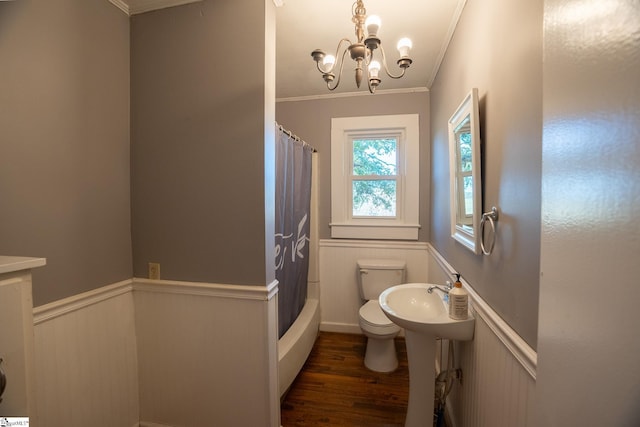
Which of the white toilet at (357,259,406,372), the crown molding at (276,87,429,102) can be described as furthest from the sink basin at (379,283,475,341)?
the crown molding at (276,87,429,102)

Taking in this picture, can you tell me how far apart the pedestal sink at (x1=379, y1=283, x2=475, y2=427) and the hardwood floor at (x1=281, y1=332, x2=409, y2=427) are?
320mm

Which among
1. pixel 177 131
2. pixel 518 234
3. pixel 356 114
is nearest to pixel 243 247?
pixel 177 131

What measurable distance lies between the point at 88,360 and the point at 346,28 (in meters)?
2.33

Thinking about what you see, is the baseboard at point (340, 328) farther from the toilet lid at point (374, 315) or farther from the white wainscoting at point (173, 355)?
the white wainscoting at point (173, 355)

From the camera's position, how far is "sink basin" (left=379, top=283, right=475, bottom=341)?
4.03ft

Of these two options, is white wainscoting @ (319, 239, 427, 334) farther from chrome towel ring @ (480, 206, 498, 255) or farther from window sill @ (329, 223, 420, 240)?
chrome towel ring @ (480, 206, 498, 255)

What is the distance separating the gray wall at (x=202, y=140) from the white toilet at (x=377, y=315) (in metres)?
1.08

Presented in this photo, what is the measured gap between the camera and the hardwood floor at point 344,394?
1678 mm

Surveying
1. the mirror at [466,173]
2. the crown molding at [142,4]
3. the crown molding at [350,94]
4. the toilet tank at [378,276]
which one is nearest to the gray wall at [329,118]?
the crown molding at [350,94]

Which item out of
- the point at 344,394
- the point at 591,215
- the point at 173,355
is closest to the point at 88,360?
the point at 173,355

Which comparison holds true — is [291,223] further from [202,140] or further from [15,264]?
[15,264]

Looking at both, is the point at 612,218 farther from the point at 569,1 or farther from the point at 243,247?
the point at 243,247

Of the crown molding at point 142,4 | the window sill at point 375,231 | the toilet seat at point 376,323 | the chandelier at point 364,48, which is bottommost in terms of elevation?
the toilet seat at point 376,323

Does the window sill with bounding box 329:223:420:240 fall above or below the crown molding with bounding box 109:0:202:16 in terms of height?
below
